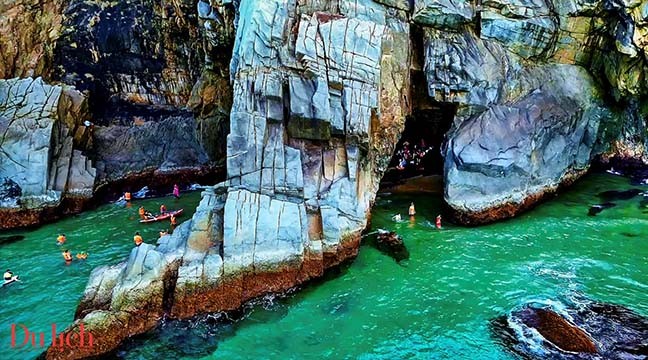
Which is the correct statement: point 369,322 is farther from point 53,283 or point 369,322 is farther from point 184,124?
point 184,124

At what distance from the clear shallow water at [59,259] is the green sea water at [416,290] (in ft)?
0.23

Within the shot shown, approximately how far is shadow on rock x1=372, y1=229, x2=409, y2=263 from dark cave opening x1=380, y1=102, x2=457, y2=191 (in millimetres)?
6634

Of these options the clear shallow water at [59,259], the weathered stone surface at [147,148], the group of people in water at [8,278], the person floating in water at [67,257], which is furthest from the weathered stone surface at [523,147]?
the group of people in water at [8,278]

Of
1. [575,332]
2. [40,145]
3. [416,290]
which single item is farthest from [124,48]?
[575,332]

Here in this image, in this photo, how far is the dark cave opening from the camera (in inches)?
1113

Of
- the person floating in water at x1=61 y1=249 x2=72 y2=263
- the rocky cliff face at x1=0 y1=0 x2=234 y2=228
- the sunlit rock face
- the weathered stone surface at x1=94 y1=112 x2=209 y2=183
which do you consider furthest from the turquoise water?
the weathered stone surface at x1=94 y1=112 x2=209 y2=183

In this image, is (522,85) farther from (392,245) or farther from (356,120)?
(392,245)

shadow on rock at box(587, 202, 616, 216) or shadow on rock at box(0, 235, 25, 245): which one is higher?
shadow on rock at box(587, 202, 616, 216)

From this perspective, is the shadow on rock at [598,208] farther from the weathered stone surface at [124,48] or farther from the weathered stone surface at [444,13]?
the weathered stone surface at [124,48]

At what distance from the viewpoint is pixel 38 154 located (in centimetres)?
2625

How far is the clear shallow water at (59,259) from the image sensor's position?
16953 mm

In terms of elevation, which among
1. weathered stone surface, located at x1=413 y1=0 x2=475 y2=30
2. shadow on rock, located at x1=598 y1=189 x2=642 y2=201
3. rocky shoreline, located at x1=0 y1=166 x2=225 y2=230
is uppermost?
weathered stone surface, located at x1=413 y1=0 x2=475 y2=30

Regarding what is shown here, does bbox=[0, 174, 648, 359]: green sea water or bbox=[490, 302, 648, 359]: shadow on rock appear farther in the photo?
bbox=[0, 174, 648, 359]: green sea water

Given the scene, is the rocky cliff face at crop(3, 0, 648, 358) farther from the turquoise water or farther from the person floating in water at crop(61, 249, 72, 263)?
the person floating in water at crop(61, 249, 72, 263)
